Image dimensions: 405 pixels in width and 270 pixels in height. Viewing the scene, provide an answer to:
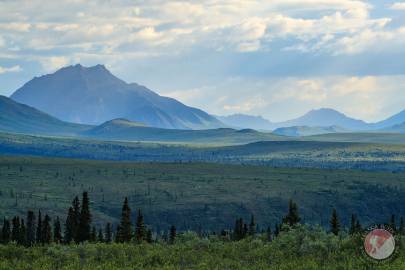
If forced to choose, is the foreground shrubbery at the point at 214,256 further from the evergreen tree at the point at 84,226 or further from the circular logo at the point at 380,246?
the evergreen tree at the point at 84,226

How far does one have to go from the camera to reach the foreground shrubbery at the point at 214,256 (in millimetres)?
40062

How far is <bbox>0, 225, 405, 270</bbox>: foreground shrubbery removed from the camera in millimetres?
40062

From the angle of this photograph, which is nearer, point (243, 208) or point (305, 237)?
point (305, 237)

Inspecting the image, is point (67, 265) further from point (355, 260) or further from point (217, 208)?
point (217, 208)

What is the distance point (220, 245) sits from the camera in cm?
4872

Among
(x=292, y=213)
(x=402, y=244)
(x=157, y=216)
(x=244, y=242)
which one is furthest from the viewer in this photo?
(x=157, y=216)

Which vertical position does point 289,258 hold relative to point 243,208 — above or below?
above

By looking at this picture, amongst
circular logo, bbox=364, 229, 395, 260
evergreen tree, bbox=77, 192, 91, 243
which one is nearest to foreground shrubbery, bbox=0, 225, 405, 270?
circular logo, bbox=364, 229, 395, 260

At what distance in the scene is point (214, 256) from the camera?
44.1 m

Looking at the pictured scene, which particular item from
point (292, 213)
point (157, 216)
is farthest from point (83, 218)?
point (157, 216)

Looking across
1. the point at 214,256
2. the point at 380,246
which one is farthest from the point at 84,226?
the point at 380,246

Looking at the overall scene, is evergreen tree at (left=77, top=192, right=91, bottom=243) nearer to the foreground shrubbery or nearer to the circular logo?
the foreground shrubbery

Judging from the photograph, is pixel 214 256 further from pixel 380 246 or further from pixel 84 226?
pixel 84 226

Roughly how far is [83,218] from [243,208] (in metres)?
131
